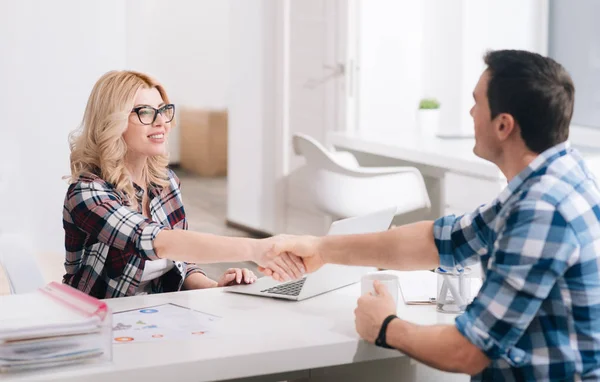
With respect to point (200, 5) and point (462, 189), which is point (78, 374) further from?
point (200, 5)

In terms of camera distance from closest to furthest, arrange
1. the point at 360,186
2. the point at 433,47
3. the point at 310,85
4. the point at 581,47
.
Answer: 1. the point at 360,186
2. the point at 581,47
3. the point at 433,47
4. the point at 310,85

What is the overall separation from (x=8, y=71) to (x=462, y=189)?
1957 mm

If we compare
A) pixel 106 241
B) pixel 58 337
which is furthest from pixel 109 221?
pixel 58 337

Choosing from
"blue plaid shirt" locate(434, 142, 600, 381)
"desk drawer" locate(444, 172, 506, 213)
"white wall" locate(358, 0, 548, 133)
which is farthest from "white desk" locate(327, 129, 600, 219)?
"blue plaid shirt" locate(434, 142, 600, 381)

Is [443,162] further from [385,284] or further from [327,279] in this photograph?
[385,284]

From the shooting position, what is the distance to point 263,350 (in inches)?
72.7

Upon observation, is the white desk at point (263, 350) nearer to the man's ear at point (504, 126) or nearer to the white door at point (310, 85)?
the man's ear at point (504, 126)

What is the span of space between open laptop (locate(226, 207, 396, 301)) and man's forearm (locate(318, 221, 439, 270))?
0.06 metres

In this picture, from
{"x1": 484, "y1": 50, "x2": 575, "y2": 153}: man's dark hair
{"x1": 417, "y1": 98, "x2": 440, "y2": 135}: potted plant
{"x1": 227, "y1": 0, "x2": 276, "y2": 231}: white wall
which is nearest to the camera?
{"x1": 484, "y1": 50, "x2": 575, "y2": 153}: man's dark hair

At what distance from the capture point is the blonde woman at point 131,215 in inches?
92.4

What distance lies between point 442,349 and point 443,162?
102 inches

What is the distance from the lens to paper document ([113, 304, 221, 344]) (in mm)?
1933

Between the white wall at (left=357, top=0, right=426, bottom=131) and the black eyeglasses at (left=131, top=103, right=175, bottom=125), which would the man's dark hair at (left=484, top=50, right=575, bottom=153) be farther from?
the white wall at (left=357, top=0, right=426, bottom=131)

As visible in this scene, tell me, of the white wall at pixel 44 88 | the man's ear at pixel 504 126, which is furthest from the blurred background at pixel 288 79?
the man's ear at pixel 504 126
